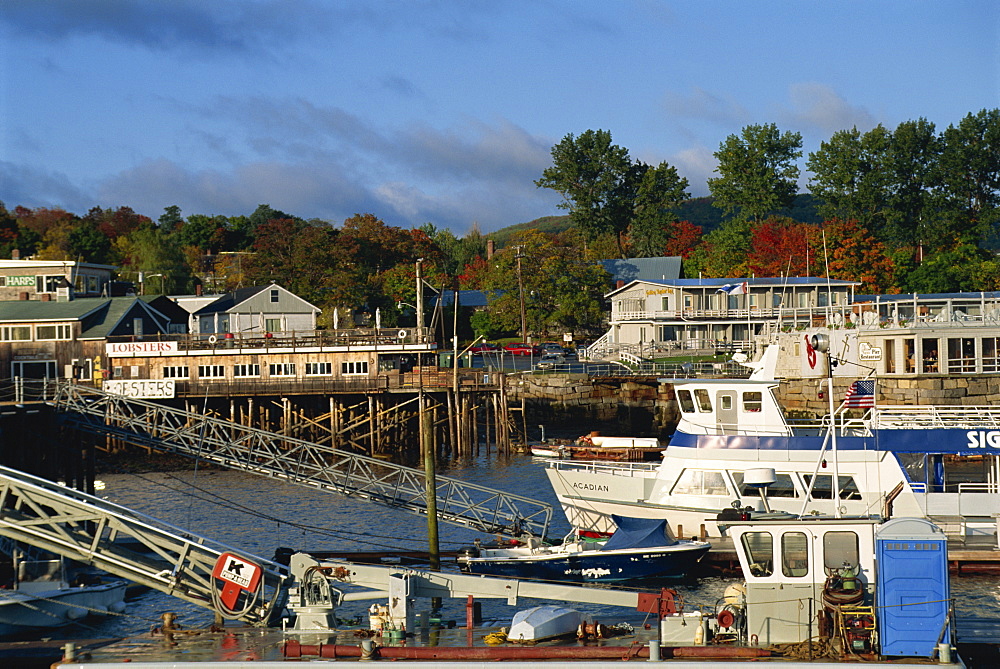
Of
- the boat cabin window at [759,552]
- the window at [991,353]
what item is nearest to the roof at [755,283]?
the window at [991,353]

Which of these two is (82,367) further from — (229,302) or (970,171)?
(970,171)

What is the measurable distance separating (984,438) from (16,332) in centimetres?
5697

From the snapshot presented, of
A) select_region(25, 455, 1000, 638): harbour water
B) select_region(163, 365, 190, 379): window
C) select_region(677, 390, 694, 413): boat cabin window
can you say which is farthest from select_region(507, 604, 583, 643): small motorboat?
select_region(163, 365, 190, 379): window

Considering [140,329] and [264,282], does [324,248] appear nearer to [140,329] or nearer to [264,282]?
[264,282]

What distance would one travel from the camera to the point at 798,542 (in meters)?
19.0

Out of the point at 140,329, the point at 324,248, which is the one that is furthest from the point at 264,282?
the point at 140,329

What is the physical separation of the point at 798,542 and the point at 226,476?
39.2 m

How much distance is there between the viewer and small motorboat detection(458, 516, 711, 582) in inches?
1163

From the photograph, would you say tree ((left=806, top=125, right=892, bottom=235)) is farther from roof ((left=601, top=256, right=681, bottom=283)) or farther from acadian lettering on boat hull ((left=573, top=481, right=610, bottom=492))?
acadian lettering on boat hull ((left=573, top=481, right=610, bottom=492))

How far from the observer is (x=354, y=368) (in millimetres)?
63750

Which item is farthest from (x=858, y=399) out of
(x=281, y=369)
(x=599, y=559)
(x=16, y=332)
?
(x=16, y=332)

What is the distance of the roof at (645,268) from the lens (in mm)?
116375

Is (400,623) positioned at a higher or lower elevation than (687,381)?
lower

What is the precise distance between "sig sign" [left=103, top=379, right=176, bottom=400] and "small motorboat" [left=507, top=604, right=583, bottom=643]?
45.3 m
